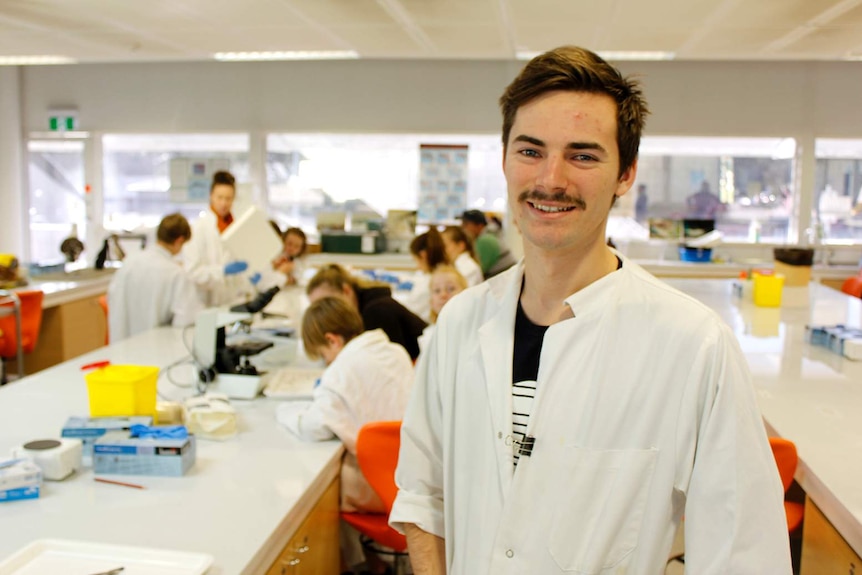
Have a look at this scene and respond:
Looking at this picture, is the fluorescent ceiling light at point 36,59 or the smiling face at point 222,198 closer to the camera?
the smiling face at point 222,198

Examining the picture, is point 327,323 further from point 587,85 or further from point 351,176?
point 351,176

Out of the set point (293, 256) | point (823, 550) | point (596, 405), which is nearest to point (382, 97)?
point (293, 256)

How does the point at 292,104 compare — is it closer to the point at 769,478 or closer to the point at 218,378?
the point at 218,378

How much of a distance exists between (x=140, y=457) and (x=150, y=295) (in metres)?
2.45

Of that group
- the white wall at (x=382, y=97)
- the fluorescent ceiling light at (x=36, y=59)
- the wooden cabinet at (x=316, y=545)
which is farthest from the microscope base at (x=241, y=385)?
the white wall at (x=382, y=97)

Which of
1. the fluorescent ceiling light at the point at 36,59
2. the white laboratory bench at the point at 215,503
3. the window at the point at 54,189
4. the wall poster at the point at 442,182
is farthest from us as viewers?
the window at the point at 54,189

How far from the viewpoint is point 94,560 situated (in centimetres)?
159

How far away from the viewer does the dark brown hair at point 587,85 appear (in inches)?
47.3

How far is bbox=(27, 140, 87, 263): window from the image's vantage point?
327 inches

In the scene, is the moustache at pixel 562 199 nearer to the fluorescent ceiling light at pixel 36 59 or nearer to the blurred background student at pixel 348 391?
the blurred background student at pixel 348 391

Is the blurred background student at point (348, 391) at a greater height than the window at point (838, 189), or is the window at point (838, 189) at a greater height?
the window at point (838, 189)

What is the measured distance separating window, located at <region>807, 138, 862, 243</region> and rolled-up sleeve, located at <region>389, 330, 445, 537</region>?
715 centimetres

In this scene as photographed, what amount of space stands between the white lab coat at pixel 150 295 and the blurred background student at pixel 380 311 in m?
0.96

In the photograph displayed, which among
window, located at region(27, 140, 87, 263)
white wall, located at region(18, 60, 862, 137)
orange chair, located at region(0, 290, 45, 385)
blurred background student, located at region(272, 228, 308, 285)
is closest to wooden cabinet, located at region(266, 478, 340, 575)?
orange chair, located at region(0, 290, 45, 385)
